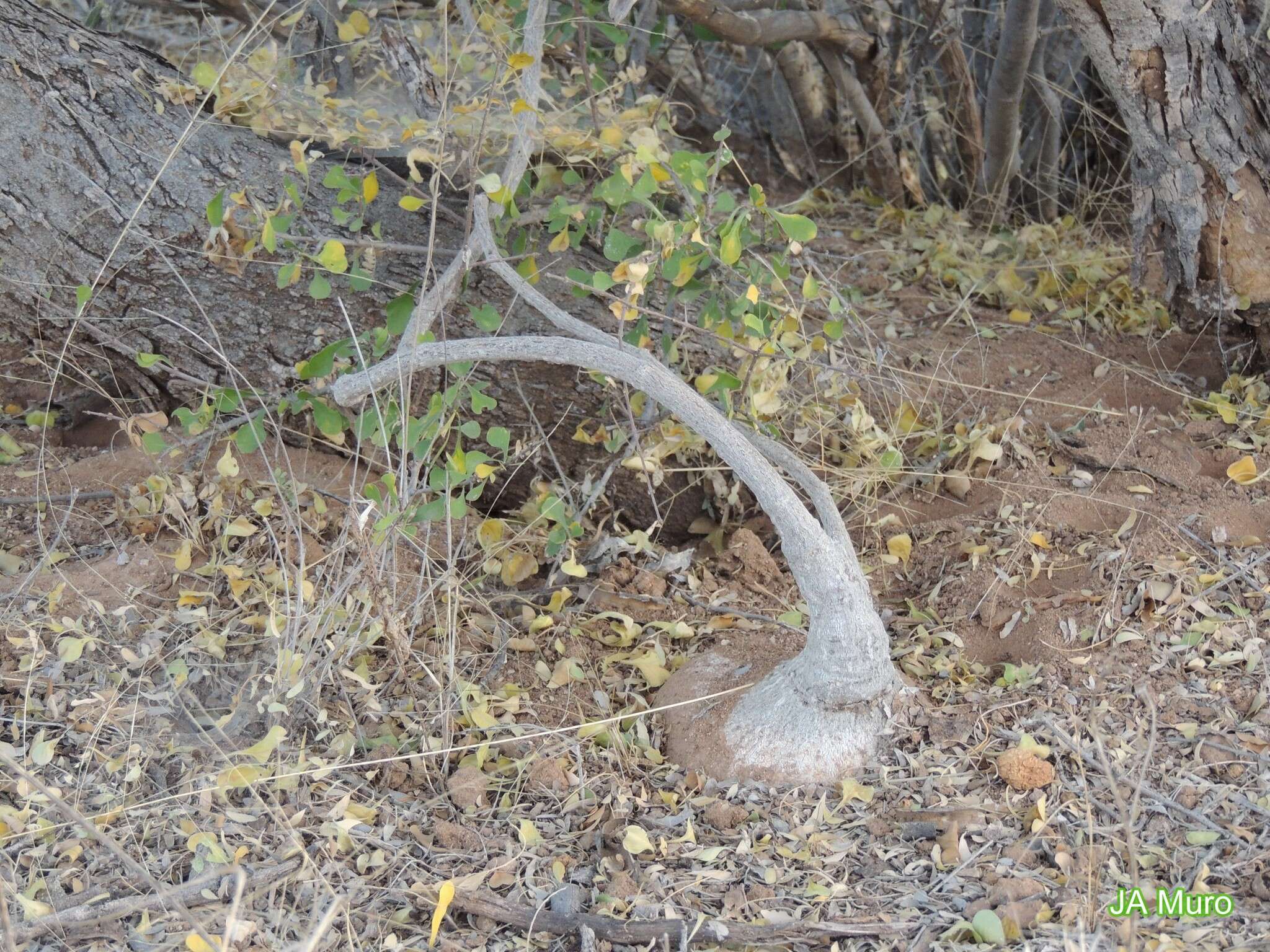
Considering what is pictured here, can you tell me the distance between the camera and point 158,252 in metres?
2.33

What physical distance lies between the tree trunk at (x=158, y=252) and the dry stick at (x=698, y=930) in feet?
3.75

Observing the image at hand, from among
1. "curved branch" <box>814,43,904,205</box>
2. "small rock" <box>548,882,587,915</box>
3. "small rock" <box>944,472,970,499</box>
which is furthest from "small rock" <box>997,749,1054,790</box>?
"curved branch" <box>814,43,904,205</box>

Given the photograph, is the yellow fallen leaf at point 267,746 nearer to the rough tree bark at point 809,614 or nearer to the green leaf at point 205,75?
the rough tree bark at point 809,614

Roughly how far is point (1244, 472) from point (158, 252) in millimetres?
2297

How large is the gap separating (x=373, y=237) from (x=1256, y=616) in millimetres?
1865

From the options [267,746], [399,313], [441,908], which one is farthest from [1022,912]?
[399,313]

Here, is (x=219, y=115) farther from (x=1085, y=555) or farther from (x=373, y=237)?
(x=1085, y=555)

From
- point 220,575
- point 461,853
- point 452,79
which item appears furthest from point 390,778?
point 452,79

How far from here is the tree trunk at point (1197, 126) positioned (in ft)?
7.77

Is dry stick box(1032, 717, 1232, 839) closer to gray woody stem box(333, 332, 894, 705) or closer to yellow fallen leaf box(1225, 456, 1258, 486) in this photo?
gray woody stem box(333, 332, 894, 705)

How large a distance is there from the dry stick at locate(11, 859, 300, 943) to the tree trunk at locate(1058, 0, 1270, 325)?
2.30 metres

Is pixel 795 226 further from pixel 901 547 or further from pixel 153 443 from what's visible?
pixel 153 443

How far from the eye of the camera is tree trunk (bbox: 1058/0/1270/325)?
2.37m

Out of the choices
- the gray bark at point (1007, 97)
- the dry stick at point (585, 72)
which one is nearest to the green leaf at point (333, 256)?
the dry stick at point (585, 72)
